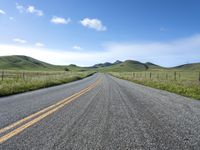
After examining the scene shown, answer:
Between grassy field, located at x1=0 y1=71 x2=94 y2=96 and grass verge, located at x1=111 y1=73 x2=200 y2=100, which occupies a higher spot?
grassy field, located at x1=0 y1=71 x2=94 y2=96

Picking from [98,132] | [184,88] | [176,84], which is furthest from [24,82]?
[98,132]

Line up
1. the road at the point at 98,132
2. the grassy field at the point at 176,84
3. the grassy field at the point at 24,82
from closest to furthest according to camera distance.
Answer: the road at the point at 98,132
the grassy field at the point at 24,82
the grassy field at the point at 176,84

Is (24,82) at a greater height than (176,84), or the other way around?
(24,82)

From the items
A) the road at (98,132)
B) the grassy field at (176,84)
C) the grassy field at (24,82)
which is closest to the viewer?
the road at (98,132)

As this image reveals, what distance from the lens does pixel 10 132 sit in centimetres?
414

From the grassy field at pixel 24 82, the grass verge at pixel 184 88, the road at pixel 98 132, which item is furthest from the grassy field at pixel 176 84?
the grassy field at pixel 24 82

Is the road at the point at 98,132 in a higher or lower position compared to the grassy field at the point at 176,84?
higher

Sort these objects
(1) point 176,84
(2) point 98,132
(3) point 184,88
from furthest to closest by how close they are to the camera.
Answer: (1) point 176,84 → (3) point 184,88 → (2) point 98,132

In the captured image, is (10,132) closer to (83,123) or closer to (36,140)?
(36,140)

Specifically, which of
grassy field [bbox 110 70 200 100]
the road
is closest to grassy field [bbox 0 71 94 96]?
the road

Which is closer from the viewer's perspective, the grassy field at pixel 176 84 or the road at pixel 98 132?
the road at pixel 98 132

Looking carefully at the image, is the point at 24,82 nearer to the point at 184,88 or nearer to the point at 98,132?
the point at 184,88

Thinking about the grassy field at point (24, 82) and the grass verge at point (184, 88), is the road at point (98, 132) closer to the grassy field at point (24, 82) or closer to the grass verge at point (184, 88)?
the grass verge at point (184, 88)

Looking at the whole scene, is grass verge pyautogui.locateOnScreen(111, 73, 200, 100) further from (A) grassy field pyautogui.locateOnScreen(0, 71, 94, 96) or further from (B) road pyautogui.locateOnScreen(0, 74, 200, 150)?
(A) grassy field pyautogui.locateOnScreen(0, 71, 94, 96)
